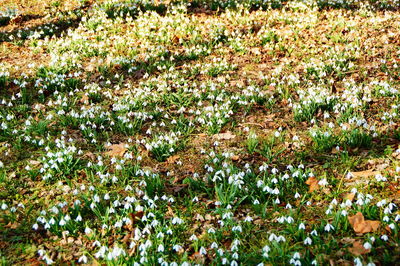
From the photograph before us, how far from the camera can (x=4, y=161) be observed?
4.43 meters

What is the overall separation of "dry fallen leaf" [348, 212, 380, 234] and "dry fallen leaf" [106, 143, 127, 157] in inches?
103

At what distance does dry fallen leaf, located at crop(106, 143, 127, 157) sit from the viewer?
14.8 feet

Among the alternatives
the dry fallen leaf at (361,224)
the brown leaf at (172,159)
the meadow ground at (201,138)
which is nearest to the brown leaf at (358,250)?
the meadow ground at (201,138)

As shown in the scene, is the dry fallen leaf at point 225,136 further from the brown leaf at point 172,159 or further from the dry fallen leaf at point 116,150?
the dry fallen leaf at point 116,150

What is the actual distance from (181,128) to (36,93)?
105 inches

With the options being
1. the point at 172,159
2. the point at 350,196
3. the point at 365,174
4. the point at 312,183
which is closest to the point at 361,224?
the point at 350,196

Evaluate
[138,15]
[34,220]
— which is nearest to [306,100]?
[34,220]

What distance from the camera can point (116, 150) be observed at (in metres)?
4.59

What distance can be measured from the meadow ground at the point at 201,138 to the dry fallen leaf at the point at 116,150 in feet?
0.08

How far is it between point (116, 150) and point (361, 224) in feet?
9.29

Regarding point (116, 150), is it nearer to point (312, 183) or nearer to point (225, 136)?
point (225, 136)

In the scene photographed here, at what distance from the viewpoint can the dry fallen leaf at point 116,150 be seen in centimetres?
450

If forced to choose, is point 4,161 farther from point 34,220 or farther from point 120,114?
point 120,114

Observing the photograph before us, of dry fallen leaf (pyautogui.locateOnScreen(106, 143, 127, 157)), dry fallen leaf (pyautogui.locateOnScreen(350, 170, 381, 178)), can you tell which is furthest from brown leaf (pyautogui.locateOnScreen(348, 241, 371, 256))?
dry fallen leaf (pyautogui.locateOnScreen(106, 143, 127, 157))
